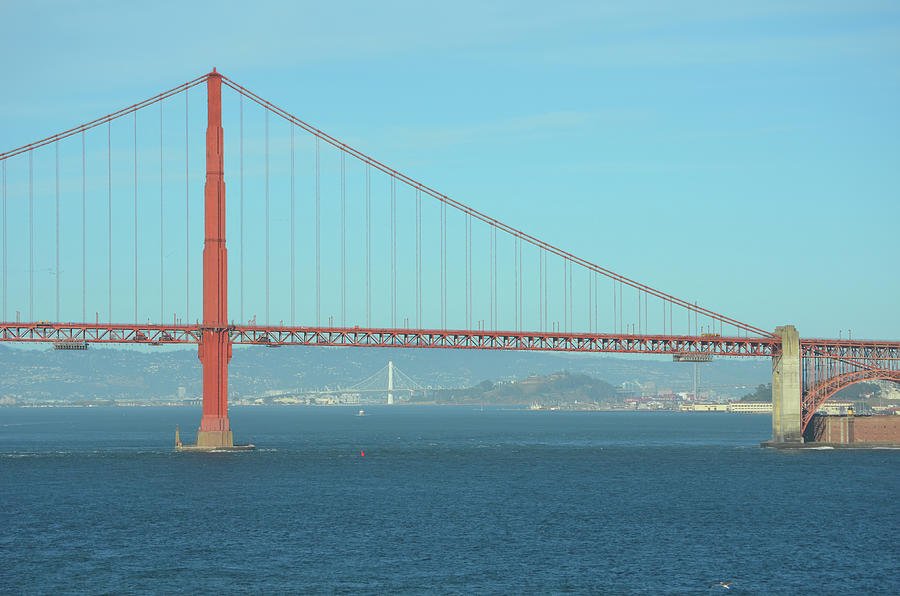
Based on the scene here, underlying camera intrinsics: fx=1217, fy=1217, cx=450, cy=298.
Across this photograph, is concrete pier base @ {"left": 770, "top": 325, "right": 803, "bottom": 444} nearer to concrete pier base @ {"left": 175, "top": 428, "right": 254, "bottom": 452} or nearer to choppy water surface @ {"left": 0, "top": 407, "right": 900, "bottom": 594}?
choppy water surface @ {"left": 0, "top": 407, "right": 900, "bottom": 594}

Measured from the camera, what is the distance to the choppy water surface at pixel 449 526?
5272 centimetres

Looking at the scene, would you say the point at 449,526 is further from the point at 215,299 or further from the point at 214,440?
the point at 214,440

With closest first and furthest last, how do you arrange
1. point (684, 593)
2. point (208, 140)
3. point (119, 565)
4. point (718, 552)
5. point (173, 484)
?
point (684, 593)
point (119, 565)
point (718, 552)
point (173, 484)
point (208, 140)

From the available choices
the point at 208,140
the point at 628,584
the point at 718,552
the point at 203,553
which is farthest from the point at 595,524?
the point at 208,140

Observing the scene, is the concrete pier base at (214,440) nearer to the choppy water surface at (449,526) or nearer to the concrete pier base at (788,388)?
the choppy water surface at (449,526)

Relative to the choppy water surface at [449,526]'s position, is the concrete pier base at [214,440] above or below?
above

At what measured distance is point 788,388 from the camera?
412 ft

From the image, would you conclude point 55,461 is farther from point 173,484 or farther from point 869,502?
point 869,502

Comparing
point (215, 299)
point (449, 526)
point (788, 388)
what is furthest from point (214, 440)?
point (788, 388)

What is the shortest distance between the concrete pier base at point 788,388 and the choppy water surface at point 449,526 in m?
10.8

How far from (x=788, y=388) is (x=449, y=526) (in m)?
67.2

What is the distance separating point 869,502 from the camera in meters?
80.5

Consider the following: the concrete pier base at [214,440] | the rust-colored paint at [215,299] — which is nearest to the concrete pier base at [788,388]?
the concrete pier base at [214,440]

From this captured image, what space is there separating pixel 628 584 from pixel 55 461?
80114 millimetres
